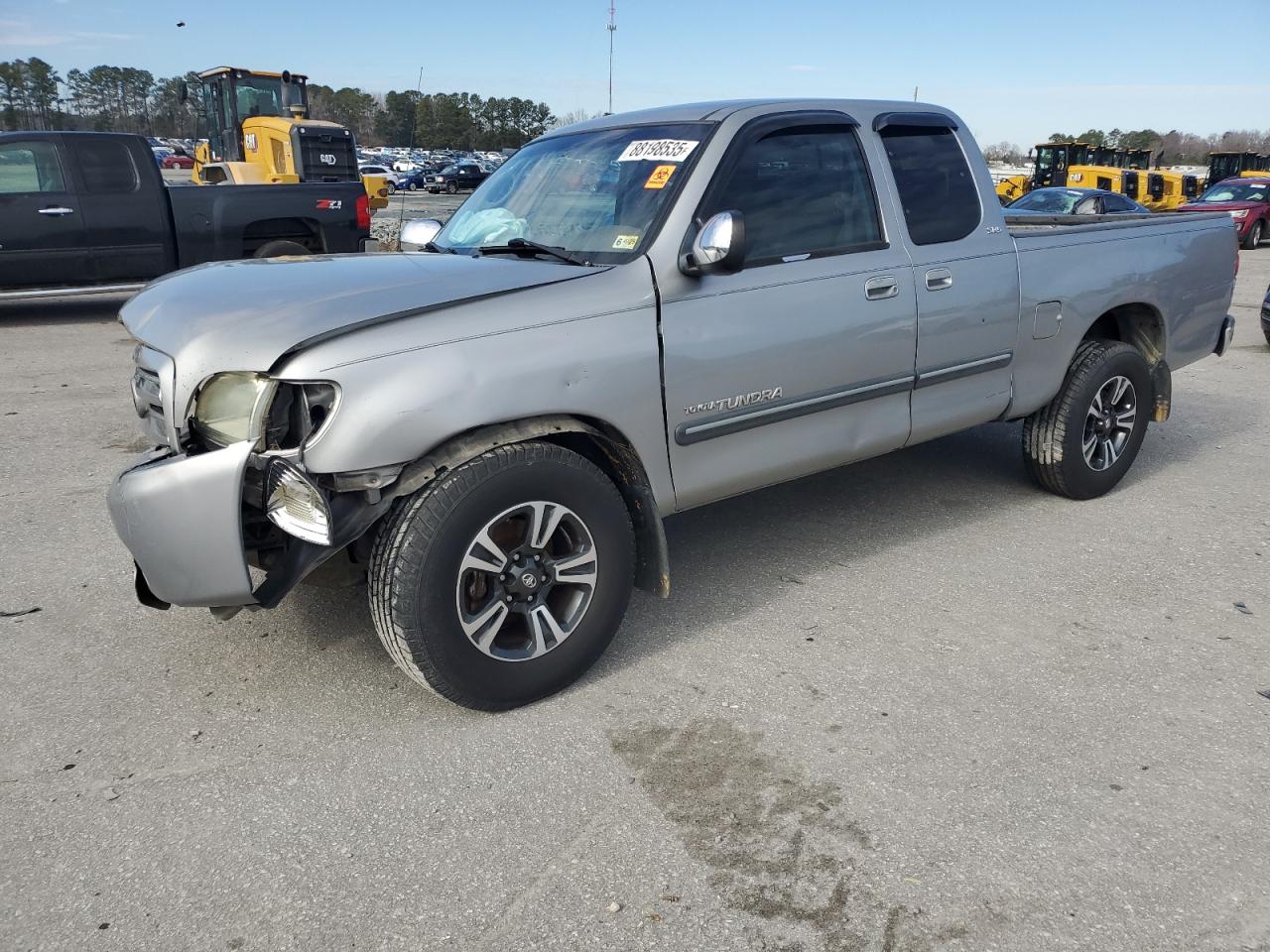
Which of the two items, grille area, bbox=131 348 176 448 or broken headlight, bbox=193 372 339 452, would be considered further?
grille area, bbox=131 348 176 448

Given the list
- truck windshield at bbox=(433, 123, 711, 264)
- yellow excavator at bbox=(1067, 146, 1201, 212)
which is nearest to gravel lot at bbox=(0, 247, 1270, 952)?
truck windshield at bbox=(433, 123, 711, 264)

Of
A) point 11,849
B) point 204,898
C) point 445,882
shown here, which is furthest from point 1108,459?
point 11,849

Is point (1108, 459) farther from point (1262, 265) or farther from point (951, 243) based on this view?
point (1262, 265)

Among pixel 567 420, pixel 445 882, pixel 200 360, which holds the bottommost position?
pixel 445 882

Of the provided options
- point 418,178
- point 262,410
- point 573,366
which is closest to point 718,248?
point 573,366

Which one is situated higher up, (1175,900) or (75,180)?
(75,180)

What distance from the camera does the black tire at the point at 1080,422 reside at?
197 inches

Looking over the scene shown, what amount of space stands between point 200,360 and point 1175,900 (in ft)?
9.47

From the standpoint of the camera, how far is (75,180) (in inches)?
420

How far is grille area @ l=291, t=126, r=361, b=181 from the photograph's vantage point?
17.0m

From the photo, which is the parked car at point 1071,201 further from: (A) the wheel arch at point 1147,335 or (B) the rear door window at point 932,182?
(B) the rear door window at point 932,182

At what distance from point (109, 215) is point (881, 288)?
9.45 meters

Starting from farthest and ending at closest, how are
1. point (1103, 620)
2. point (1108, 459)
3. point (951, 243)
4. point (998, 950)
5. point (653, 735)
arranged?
point (1108, 459)
point (951, 243)
point (1103, 620)
point (653, 735)
point (998, 950)

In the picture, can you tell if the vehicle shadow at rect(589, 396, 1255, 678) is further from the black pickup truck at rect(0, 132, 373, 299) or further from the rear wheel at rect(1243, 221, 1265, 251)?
the rear wheel at rect(1243, 221, 1265, 251)
